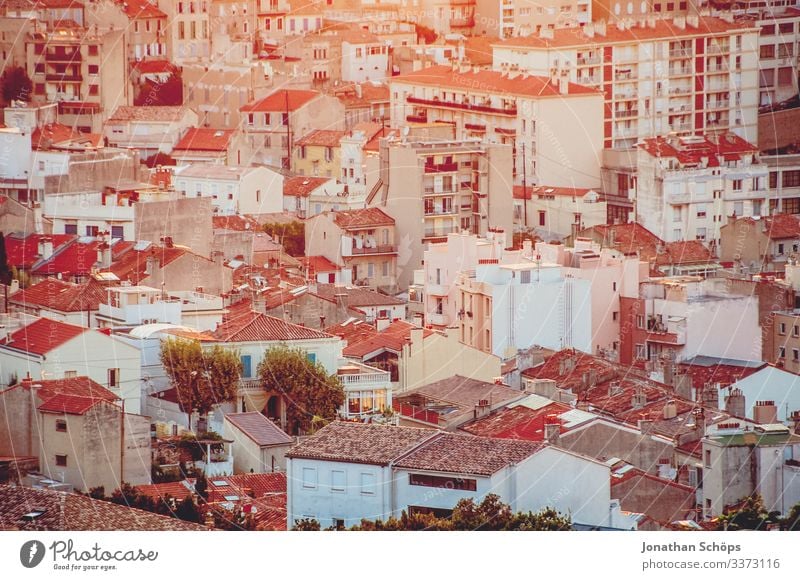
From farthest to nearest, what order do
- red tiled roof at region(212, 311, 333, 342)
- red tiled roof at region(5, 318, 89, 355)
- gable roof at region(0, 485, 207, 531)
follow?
red tiled roof at region(212, 311, 333, 342)
red tiled roof at region(5, 318, 89, 355)
gable roof at region(0, 485, 207, 531)

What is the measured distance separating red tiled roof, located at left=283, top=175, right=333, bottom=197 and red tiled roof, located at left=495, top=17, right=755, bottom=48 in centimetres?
310

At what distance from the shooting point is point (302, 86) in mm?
20188

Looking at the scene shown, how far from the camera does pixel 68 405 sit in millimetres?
9344

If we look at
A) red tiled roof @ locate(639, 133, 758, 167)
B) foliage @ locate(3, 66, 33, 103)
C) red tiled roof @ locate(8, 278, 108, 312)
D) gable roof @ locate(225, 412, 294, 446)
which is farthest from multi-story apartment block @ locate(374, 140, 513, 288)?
gable roof @ locate(225, 412, 294, 446)

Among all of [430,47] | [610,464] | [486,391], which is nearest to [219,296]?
[486,391]

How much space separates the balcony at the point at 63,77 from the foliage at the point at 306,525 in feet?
34.6

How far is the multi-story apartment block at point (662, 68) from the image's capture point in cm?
1997

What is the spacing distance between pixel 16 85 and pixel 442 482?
9881 mm

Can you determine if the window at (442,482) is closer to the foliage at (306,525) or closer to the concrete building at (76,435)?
the foliage at (306,525)

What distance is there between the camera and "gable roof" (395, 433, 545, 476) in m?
8.81

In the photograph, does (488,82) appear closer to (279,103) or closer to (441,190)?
(279,103)

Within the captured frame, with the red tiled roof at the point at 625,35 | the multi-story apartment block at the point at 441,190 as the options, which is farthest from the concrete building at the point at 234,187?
the red tiled roof at the point at 625,35

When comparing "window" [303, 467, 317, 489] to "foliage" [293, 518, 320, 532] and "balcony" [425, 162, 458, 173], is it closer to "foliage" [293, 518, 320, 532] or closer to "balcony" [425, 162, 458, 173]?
"foliage" [293, 518, 320, 532]

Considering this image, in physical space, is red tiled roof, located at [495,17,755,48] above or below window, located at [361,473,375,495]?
above
